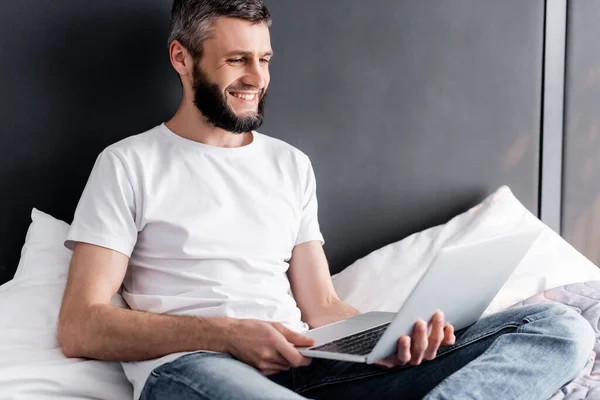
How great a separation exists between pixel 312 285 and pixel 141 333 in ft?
1.56

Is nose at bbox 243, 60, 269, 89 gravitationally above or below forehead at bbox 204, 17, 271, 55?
below

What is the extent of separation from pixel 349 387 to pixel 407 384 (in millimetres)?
111

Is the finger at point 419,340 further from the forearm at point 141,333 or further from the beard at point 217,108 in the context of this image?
the beard at point 217,108

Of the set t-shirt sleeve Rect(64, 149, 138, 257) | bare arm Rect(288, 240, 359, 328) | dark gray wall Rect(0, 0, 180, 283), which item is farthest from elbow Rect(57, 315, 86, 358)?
bare arm Rect(288, 240, 359, 328)

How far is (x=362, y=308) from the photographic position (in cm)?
199

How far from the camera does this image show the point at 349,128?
87.0 inches

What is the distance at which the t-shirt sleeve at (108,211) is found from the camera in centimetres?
160

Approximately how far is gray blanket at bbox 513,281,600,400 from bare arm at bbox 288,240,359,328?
1.54 ft

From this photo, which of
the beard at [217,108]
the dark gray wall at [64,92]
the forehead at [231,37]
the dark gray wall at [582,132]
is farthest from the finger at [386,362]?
the dark gray wall at [582,132]

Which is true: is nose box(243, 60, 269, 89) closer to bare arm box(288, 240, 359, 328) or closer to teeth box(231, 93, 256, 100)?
teeth box(231, 93, 256, 100)

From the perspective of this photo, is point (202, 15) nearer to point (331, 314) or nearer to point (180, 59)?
point (180, 59)

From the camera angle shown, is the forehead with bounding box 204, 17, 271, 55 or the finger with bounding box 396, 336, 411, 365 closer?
the finger with bounding box 396, 336, 411, 365

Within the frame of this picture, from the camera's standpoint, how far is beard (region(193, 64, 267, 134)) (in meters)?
1.79

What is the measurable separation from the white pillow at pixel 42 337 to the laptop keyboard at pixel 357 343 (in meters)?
0.43
